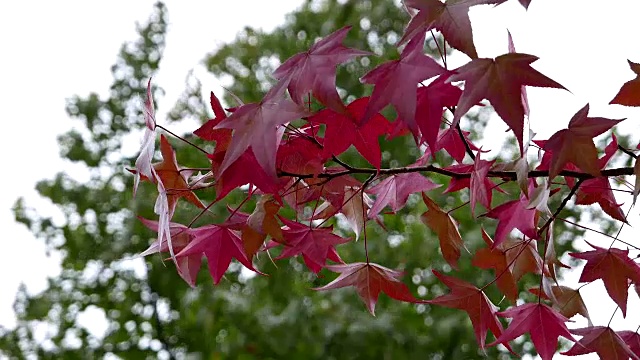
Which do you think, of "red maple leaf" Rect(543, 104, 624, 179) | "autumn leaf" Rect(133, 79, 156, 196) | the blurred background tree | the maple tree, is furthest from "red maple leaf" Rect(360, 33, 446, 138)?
the blurred background tree

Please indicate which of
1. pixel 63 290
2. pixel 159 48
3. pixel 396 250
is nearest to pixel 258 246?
pixel 396 250

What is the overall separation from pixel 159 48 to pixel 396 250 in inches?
77.6

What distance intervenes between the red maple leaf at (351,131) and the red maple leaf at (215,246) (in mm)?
155

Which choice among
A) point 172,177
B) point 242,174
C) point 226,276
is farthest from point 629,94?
point 226,276

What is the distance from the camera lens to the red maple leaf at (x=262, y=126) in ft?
1.77

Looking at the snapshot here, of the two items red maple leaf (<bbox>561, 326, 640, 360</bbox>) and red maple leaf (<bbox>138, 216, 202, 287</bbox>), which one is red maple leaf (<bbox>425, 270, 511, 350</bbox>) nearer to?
red maple leaf (<bbox>561, 326, 640, 360</bbox>)

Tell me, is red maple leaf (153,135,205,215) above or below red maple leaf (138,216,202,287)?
above

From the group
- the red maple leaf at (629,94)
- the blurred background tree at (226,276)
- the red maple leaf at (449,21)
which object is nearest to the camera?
the red maple leaf at (449,21)

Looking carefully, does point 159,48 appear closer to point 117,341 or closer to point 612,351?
point 117,341

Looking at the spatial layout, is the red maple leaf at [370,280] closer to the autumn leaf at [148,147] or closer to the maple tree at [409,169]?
the maple tree at [409,169]

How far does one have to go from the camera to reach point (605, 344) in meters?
0.73

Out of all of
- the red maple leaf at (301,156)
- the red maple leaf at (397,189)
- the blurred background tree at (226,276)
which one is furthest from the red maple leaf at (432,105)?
the blurred background tree at (226,276)

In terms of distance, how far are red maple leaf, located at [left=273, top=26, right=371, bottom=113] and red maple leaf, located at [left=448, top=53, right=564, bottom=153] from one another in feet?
0.24

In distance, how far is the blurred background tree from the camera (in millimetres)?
3381
